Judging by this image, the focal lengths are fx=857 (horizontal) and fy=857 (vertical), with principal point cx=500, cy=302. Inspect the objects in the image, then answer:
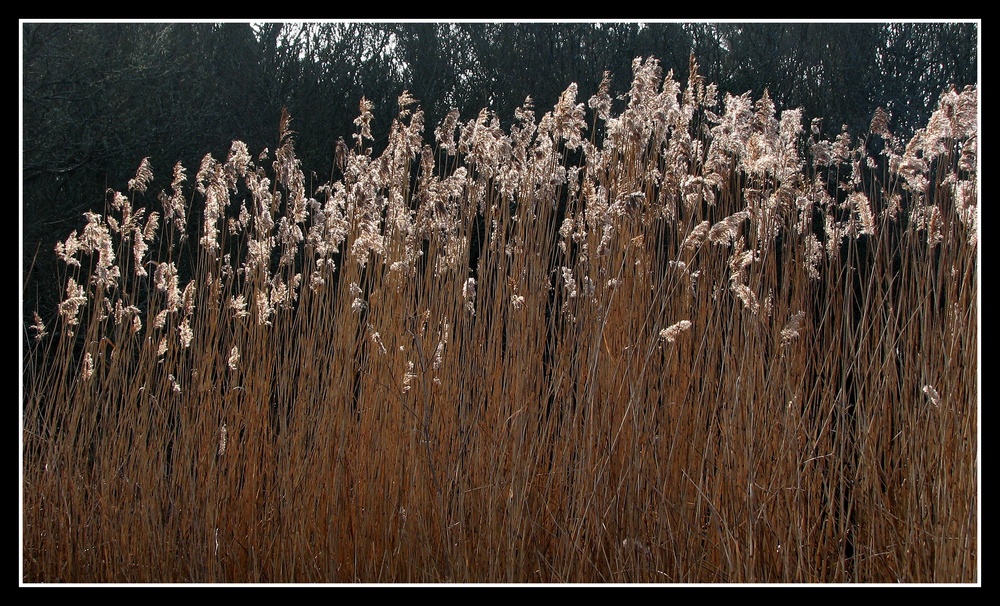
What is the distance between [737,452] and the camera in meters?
2.16

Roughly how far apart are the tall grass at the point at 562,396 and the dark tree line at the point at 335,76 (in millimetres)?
2446

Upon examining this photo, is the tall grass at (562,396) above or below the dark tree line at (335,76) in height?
below

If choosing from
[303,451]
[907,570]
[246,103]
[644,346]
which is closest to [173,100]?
[246,103]

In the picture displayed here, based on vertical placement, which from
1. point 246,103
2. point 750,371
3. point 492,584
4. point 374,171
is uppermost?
point 246,103

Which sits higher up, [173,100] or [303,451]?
[173,100]

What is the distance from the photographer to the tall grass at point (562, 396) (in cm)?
211

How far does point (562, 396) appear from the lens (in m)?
2.36

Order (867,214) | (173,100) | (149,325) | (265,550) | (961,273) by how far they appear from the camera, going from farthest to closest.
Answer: (173,100)
(149,325)
(265,550)
(961,273)
(867,214)

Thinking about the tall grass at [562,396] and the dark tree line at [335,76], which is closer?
the tall grass at [562,396]

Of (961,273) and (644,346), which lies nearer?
(961,273)

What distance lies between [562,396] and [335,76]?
3.52m

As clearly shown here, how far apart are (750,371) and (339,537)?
123cm

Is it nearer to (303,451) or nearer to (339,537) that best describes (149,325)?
(303,451)

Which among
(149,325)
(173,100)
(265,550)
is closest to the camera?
(265,550)
